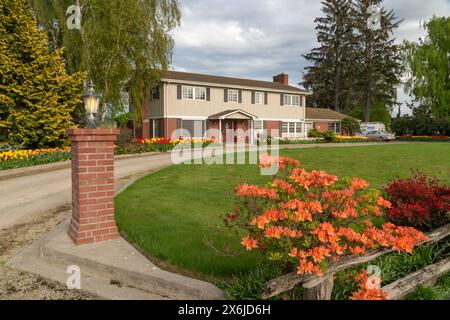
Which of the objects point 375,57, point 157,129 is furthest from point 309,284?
point 375,57

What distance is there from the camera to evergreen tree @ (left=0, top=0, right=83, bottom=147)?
15.3 metres

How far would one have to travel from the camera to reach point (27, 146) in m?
16.0

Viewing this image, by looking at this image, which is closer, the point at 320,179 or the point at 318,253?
the point at 318,253

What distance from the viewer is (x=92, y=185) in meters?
4.85

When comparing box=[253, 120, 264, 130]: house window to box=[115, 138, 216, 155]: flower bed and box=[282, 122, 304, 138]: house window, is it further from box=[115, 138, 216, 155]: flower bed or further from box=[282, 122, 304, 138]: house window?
box=[115, 138, 216, 155]: flower bed

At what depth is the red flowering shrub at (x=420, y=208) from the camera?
4.83 metres

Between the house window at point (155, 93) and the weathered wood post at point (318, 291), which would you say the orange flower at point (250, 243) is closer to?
the weathered wood post at point (318, 291)

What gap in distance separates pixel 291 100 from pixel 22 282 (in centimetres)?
3275

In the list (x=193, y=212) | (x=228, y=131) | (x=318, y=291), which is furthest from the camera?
(x=228, y=131)

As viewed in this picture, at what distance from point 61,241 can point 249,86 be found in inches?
1086

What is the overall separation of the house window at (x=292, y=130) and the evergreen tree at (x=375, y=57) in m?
25.2

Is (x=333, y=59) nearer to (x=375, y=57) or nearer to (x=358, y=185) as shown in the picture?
(x=375, y=57)

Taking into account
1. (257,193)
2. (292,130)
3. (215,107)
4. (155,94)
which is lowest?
(257,193)

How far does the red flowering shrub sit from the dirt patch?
14.8ft
